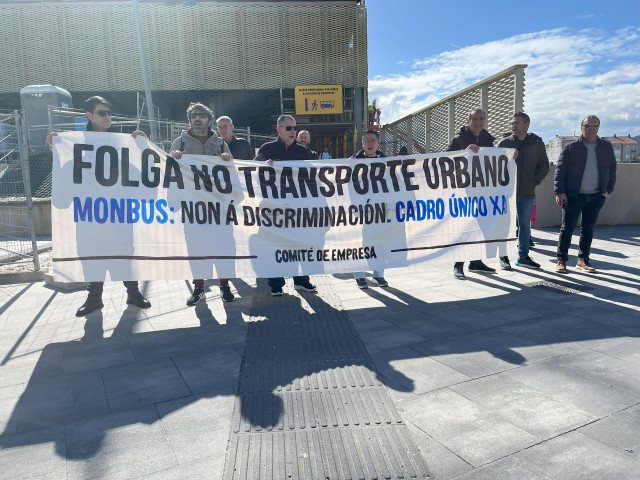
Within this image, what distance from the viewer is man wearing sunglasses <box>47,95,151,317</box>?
485 centimetres

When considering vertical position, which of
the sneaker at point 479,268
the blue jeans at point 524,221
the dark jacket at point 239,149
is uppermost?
the dark jacket at point 239,149

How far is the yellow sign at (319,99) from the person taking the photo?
27.5m

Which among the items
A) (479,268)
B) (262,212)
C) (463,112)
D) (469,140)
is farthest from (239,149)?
(463,112)

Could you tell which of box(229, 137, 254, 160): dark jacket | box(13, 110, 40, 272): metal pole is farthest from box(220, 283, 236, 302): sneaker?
box(13, 110, 40, 272): metal pole

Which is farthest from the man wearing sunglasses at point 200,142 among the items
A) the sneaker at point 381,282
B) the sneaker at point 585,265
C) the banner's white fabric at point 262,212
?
the sneaker at point 585,265

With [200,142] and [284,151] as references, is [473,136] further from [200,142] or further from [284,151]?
[200,142]

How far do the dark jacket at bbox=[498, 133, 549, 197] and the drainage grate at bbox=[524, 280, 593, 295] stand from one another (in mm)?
1358

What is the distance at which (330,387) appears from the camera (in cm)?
312

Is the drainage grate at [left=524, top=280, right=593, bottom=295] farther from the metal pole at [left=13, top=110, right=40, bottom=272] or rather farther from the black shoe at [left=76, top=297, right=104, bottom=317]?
the metal pole at [left=13, top=110, right=40, bottom=272]

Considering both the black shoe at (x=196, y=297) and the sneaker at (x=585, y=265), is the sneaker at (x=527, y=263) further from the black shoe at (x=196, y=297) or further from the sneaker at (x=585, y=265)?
the black shoe at (x=196, y=297)

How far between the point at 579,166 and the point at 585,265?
52.9 inches

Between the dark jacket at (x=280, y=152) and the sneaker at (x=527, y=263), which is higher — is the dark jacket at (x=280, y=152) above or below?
above

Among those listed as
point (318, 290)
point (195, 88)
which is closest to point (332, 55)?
point (195, 88)

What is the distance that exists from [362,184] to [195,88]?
83.8ft
